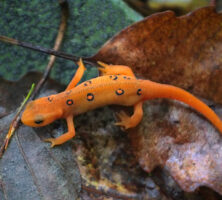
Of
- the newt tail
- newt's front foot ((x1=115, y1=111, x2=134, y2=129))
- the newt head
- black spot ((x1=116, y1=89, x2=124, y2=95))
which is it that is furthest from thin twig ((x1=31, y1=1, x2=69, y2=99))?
the newt tail

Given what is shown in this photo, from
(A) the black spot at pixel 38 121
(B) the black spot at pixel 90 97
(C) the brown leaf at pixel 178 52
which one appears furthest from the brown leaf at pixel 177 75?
(A) the black spot at pixel 38 121

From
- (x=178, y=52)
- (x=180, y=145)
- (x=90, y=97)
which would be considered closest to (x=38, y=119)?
(x=90, y=97)

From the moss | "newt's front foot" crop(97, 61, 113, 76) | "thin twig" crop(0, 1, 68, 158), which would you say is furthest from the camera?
the moss

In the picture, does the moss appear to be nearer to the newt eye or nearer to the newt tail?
the newt eye

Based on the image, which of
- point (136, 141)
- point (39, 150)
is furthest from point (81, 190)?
point (136, 141)

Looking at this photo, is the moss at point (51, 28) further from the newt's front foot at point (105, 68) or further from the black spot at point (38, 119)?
the black spot at point (38, 119)

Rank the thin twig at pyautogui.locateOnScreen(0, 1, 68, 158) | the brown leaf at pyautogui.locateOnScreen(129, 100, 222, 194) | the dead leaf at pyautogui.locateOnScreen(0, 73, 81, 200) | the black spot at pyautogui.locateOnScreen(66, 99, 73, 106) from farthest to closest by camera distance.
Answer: the black spot at pyautogui.locateOnScreen(66, 99, 73, 106)
the brown leaf at pyautogui.locateOnScreen(129, 100, 222, 194)
the thin twig at pyautogui.locateOnScreen(0, 1, 68, 158)
the dead leaf at pyautogui.locateOnScreen(0, 73, 81, 200)
